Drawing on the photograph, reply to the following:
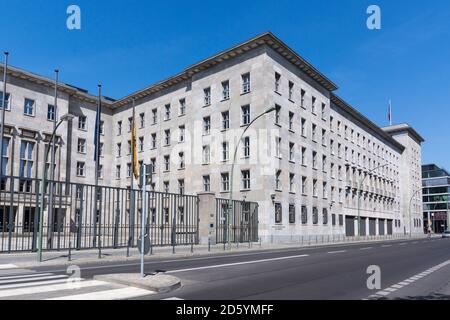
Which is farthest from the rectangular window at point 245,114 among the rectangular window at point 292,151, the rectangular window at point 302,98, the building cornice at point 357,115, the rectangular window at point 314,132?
the building cornice at point 357,115

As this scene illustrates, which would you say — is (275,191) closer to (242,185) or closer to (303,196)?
(242,185)

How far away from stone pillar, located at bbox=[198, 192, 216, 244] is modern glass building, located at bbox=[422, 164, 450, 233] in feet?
327

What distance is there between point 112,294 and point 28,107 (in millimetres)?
42713

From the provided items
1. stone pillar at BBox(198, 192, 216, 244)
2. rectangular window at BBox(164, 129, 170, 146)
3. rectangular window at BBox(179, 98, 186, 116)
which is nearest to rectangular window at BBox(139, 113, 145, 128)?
rectangular window at BBox(164, 129, 170, 146)

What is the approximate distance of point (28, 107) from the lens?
4606 centimetres

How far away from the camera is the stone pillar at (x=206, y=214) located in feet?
96.4

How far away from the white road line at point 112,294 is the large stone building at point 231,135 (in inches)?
1095

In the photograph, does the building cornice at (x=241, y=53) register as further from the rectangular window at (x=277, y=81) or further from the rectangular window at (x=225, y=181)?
the rectangular window at (x=225, y=181)

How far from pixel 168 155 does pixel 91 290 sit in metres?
39.8

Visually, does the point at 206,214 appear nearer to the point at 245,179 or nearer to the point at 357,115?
the point at 245,179

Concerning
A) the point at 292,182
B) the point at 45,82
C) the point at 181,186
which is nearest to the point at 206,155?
the point at 181,186

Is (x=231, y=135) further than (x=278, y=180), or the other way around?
(x=231, y=135)

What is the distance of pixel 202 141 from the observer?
43938mm
